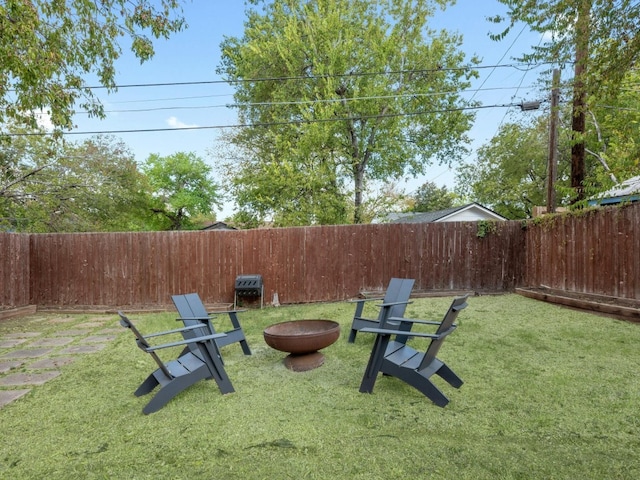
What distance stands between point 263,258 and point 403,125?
9243 mm

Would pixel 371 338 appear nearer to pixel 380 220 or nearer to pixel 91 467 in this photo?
pixel 91 467

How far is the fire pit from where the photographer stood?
3.52m

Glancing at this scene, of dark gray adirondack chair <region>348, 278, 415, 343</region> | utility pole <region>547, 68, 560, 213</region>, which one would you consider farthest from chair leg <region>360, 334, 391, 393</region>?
utility pole <region>547, 68, 560, 213</region>

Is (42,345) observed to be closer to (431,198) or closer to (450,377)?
(450,377)

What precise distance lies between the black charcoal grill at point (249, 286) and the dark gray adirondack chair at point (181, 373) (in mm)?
4204

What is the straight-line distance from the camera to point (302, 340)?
138 inches

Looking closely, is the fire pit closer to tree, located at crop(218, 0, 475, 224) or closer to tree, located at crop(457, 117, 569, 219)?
tree, located at crop(218, 0, 475, 224)

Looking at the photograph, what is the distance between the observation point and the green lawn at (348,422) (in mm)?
2047

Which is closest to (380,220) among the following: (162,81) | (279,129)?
(279,129)

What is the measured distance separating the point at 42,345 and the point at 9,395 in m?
2.11

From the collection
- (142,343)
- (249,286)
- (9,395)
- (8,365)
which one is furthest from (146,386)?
(249,286)

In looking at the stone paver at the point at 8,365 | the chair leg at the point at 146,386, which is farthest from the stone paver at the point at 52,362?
the chair leg at the point at 146,386

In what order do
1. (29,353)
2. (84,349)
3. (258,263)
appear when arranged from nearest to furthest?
(29,353)
(84,349)
(258,263)

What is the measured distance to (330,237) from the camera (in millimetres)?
8094
